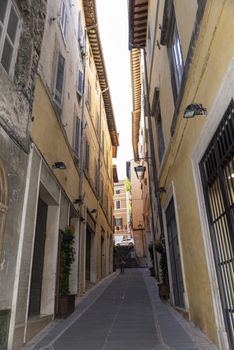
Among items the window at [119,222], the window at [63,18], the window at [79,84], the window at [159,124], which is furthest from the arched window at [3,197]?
the window at [119,222]

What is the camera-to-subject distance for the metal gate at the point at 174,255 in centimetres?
826

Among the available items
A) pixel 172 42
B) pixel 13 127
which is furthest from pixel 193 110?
pixel 172 42

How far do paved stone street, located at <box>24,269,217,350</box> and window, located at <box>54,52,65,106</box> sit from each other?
5.76 m

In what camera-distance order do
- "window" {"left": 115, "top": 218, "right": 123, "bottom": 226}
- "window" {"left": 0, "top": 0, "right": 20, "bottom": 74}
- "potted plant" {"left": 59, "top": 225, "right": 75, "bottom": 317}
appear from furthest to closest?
"window" {"left": 115, "top": 218, "right": 123, "bottom": 226} → "potted plant" {"left": 59, "top": 225, "right": 75, "bottom": 317} → "window" {"left": 0, "top": 0, "right": 20, "bottom": 74}

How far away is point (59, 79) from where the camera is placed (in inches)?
380

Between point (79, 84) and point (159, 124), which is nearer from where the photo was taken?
point (159, 124)

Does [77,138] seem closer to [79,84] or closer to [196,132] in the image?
[79,84]

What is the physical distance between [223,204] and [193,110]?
54.2 inches

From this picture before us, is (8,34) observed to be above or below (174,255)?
above

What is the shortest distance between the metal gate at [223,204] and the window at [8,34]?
4.06 metres

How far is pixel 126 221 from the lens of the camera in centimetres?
5806

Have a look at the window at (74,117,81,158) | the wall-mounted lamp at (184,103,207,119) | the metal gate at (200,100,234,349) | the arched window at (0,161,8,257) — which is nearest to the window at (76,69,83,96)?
the window at (74,117,81,158)

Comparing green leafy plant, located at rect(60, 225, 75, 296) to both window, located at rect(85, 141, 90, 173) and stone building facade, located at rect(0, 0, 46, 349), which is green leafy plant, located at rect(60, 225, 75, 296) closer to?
stone building facade, located at rect(0, 0, 46, 349)

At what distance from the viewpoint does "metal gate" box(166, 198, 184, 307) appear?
27.1ft
